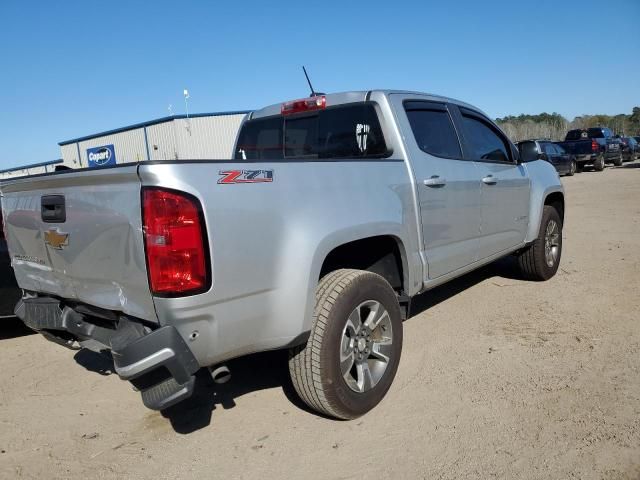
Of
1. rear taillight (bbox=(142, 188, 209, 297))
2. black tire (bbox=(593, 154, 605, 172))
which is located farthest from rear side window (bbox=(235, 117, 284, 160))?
black tire (bbox=(593, 154, 605, 172))

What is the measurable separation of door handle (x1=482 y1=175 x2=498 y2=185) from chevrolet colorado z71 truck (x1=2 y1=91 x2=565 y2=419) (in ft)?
0.12

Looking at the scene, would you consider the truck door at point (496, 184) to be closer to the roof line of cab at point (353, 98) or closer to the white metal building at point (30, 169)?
the roof line of cab at point (353, 98)

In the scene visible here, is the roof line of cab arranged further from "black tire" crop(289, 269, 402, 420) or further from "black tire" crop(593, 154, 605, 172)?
"black tire" crop(593, 154, 605, 172)

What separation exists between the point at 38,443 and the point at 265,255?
183 cm

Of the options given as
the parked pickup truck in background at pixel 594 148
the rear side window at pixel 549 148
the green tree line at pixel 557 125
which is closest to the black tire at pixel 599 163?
the parked pickup truck in background at pixel 594 148

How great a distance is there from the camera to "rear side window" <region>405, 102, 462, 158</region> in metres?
3.54

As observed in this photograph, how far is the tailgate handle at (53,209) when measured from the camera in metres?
2.46

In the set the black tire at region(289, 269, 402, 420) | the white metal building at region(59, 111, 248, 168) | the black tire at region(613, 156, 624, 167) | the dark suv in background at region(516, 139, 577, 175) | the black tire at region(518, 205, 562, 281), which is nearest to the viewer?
the black tire at region(289, 269, 402, 420)

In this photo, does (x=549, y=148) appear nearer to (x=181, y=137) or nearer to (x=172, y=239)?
(x=181, y=137)

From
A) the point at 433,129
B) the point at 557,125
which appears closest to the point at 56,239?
the point at 433,129

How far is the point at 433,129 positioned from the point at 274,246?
2.01 metres

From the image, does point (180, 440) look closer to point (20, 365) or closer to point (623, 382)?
point (20, 365)

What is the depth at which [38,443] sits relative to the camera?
109 inches

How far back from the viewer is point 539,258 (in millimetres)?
5305
